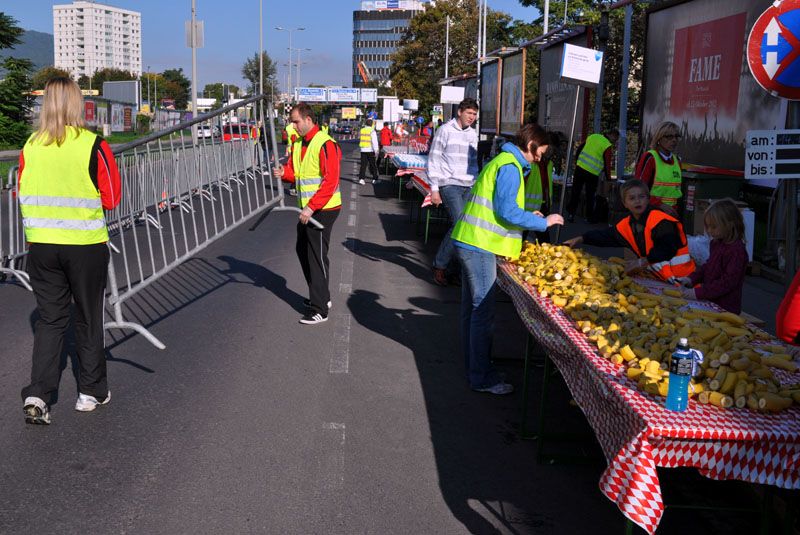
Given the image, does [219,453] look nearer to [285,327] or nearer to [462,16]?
[285,327]

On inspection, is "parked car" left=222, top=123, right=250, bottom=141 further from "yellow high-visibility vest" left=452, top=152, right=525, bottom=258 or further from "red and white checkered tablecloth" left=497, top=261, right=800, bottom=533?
"red and white checkered tablecloth" left=497, top=261, right=800, bottom=533

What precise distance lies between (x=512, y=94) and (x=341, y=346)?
1774 cm

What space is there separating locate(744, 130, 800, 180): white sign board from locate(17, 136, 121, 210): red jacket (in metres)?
3.95

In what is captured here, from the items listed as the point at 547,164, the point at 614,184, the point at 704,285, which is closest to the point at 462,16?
the point at 614,184

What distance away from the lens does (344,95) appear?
146m

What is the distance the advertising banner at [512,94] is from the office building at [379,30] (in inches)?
6520

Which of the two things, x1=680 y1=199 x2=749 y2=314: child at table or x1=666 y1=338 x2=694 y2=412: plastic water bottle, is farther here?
x1=680 y1=199 x2=749 y2=314: child at table

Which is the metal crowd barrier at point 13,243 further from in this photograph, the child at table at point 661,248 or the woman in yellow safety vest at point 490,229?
the child at table at point 661,248

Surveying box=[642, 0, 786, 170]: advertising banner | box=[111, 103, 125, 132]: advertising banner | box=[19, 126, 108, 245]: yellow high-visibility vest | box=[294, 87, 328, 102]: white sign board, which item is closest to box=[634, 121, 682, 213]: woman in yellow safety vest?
box=[642, 0, 786, 170]: advertising banner

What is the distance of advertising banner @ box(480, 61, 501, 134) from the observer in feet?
88.5

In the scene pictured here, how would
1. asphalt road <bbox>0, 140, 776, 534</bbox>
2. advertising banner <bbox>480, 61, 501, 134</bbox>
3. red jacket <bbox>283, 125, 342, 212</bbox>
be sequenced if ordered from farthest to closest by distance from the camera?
advertising banner <bbox>480, 61, 501, 134</bbox> → red jacket <bbox>283, 125, 342, 212</bbox> → asphalt road <bbox>0, 140, 776, 534</bbox>

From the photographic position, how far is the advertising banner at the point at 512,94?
22562mm

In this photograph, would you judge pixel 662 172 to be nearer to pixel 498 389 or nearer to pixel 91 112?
pixel 498 389

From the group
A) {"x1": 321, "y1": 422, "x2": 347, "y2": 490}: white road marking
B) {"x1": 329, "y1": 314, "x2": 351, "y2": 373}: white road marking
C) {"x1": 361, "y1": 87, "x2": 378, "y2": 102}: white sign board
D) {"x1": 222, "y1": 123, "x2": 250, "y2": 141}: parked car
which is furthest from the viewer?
→ {"x1": 361, "y1": 87, "x2": 378, "y2": 102}: white sign board
